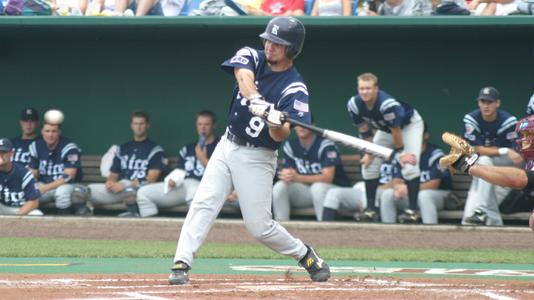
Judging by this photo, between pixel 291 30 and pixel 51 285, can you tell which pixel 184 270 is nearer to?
pixel 51 285

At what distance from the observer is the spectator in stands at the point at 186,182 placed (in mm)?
11539

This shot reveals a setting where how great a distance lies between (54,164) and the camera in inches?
473

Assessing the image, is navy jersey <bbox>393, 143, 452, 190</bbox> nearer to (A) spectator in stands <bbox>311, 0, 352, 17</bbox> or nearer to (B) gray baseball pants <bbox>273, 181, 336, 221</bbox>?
(B) gray baseball pants <bbox>273, 181, 336, 221</bbox>

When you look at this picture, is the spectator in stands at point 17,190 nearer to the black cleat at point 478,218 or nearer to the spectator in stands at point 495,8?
the black cleat at point 478,218

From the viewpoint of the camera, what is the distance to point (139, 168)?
11.9 m

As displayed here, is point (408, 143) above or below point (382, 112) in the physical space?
below

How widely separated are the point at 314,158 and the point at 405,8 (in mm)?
1760

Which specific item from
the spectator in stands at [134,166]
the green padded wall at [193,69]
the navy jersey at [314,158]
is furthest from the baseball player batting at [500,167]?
the spectator in stands at [134,166]

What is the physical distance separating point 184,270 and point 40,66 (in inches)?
277

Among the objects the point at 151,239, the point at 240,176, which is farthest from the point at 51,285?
the point at 151,239

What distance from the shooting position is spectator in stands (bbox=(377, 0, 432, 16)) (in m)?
10.7

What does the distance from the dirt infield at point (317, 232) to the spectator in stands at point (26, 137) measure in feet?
4.02

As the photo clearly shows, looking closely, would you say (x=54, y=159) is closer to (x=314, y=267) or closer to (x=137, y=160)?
(x=137, y=160)

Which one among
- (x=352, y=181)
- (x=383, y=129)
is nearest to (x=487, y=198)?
(x=383, y=129)
